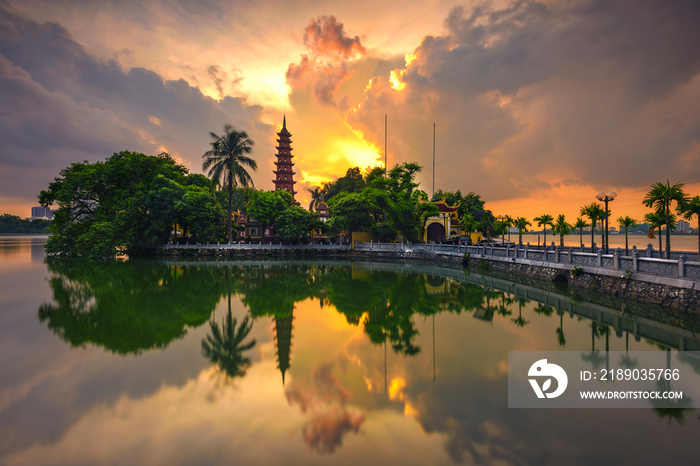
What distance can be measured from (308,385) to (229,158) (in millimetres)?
35348

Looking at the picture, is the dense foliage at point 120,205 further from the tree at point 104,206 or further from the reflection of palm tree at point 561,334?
the reflection of palm tree at point 561,334

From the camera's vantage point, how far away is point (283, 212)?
41125 mm

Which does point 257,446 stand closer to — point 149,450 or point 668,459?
point 149,450

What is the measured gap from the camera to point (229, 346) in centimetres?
845

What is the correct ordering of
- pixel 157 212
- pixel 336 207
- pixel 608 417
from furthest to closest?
1. pixel 336 207
2. pixel 157 212
3. pixel 608 417

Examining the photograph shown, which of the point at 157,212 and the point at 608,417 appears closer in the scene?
the point at 608,417

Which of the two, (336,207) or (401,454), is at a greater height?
(336,207)

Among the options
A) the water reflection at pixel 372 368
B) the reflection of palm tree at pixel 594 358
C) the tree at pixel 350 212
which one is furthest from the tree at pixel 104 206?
the reflection of palm tree at pixel 594 358

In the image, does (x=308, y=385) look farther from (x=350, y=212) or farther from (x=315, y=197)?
(x=315, y=197)

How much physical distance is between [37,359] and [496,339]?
35.6ft

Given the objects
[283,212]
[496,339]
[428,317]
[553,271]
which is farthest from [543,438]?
[283,212]

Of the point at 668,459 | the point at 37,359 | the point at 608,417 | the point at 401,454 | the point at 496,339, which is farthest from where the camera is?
the point at 496,339

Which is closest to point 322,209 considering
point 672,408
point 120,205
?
point 120,205

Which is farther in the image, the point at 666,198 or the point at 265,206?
the point at 265,206
